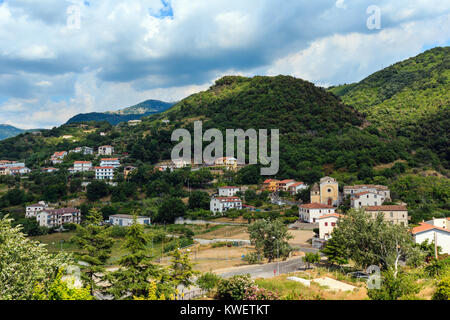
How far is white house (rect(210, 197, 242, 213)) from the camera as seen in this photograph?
187 feet

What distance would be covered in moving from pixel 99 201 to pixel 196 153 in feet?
98.1

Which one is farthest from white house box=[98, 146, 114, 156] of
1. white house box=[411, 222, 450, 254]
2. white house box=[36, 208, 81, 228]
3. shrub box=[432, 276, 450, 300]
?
shrub box=[432, 276, 450, 300]

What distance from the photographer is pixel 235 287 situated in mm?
17703

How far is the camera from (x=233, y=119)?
104062 mm

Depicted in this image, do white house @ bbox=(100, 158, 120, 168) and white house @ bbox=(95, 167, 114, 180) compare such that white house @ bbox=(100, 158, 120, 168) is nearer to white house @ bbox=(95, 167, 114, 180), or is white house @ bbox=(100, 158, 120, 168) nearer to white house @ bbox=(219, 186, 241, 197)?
white house @ bbox=(95, 167, 114, 180)

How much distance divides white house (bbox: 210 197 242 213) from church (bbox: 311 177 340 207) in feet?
42.0

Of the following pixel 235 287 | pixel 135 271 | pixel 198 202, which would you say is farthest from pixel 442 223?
pixel 198 202

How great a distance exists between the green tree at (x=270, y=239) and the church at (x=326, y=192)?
81.1ft

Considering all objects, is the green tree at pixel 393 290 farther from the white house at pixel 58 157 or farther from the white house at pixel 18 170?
the white house at pixel 18 170

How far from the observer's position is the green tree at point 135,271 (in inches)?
639

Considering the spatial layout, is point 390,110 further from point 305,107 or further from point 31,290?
point 31,290

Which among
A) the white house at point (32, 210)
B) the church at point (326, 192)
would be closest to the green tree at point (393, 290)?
the church at point (326, 192)

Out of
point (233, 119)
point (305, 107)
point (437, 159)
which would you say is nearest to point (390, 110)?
point (305, 107)

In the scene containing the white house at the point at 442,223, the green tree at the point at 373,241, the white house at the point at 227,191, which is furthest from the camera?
the white house at the point at 227,191
